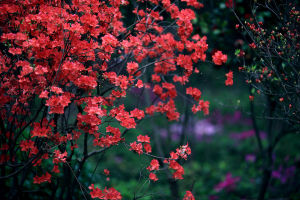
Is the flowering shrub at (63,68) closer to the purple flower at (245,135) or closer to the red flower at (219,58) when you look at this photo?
the red flower at (219,58)

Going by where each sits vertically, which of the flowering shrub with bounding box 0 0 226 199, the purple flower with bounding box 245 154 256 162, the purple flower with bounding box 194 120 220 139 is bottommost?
the purple flower with bounding box 245 154 256 162

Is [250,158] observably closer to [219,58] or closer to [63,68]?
[219,58]

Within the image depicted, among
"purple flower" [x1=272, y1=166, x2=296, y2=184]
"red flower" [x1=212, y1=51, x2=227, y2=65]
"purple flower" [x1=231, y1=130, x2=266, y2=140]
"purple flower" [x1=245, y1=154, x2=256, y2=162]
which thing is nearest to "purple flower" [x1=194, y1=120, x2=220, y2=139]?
"purple flower" [x1=231, y1=130, x2=266, y2=140]

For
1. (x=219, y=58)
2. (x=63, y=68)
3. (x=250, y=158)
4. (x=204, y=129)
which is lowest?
(x=250, y=158)

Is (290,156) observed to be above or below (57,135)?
below

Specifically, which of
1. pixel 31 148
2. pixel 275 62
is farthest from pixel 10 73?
pixel 275 62

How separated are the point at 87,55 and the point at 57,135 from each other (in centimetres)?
66

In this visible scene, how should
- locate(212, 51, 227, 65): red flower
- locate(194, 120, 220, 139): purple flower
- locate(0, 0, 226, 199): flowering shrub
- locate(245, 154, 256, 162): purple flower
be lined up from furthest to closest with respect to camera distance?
locate(194, 120, 220, 139): purple flower → locate(245, 154, 256, 162): purple flower → locate(212, 51, 227, 65): red flower → locate(0, 0, 226, 199): flowering shrub

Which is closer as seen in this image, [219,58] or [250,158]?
[219,58]

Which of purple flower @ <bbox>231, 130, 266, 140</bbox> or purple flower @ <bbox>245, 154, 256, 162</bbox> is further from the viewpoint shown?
purple flower @ <bbox>231, 130, 266, 140</bbox>

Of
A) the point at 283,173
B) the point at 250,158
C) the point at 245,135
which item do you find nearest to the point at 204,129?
the point at 245,135

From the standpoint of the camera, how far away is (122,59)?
2.97m

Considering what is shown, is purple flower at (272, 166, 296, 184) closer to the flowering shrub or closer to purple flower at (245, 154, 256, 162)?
purple flower at (245, 154, 256, 162)

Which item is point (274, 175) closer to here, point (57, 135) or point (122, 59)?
point (122, 59)
